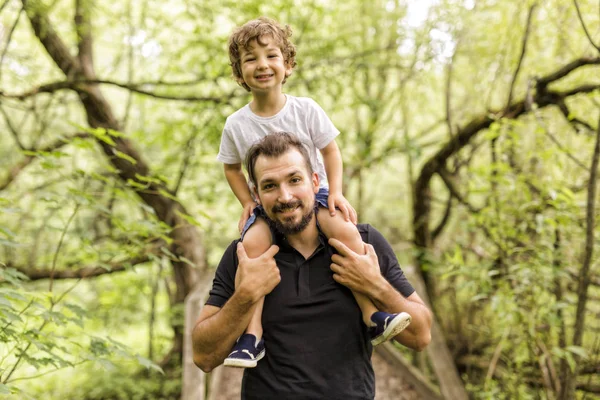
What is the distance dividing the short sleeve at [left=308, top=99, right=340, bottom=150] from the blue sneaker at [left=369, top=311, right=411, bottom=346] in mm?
781

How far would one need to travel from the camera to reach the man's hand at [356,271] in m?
1.64

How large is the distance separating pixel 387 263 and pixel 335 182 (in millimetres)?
419

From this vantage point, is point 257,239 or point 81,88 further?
point 81,88

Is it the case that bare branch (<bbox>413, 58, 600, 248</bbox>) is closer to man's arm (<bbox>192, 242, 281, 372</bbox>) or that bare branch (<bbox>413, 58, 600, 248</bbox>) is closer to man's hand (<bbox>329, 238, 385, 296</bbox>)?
man's hand (<bbox>329, 238, 385, 296</bbox>)

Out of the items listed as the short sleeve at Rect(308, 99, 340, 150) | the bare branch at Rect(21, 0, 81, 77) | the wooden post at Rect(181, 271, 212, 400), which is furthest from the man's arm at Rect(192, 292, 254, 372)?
the bare branch at Rect(21, 0, 81, 77)

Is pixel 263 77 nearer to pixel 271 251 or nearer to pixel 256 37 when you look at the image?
pixel 256 37

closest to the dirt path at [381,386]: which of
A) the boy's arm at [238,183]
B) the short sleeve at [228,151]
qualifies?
the boy's arm at [238,183]

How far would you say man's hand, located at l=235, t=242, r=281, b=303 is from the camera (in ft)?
5.17

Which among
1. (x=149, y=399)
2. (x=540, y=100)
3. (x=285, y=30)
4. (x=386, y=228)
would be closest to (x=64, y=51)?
(x=285, y=30)

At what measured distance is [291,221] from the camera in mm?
1671

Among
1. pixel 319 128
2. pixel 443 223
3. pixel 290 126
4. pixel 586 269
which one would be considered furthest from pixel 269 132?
pixel 443 223

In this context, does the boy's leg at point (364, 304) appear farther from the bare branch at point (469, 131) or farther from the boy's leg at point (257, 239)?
the bare branch at point (469, 131)

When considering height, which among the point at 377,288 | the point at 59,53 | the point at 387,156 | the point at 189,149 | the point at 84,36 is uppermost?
the point at 84,36

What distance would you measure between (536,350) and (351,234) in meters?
2.47
